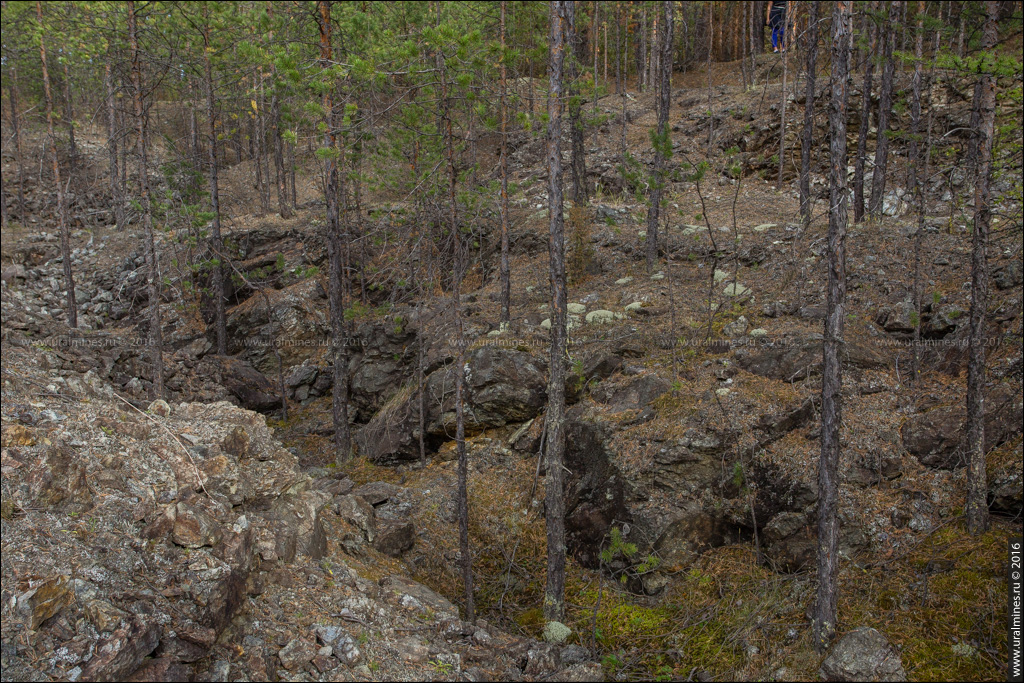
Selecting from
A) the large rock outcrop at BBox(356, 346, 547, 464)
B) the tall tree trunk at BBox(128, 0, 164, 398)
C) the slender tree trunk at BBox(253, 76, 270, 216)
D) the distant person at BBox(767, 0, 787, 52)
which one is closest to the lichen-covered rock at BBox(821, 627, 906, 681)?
the large rock outcrop at BBox(356, 346, 547, 464)

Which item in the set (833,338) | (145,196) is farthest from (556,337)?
(145,196)

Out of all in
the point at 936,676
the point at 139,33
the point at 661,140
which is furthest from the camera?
the point at 139,33

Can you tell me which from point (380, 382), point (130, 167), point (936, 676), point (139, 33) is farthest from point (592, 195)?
point (130, 167)

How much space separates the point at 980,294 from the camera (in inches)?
296

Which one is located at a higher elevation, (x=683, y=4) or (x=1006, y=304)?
(x=683, y=4)

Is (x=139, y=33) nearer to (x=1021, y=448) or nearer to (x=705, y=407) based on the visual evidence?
(x=705, y=407)

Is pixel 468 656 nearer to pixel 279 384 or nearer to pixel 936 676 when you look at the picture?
pixel 936 676

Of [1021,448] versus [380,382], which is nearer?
[1021,448]

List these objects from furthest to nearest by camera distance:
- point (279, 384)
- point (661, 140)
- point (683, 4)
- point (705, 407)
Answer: point (683, 4), point (279, 384), point (705, 407), point (661, 140)

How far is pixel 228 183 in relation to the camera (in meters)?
32.8

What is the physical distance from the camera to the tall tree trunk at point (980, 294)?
7.28m

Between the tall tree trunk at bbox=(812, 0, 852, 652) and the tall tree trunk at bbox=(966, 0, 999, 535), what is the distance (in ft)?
7.29

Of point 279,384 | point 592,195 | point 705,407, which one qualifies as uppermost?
point 592,195

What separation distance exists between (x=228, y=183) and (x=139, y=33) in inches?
927
